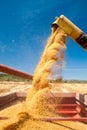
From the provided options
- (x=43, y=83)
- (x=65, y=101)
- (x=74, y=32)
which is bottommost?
(x=65, y=101)

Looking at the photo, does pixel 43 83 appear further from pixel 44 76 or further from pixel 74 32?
pixel 74 32

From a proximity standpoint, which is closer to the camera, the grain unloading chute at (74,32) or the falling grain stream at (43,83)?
the grain unloading chute at (74,32)

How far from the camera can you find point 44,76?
486 cm

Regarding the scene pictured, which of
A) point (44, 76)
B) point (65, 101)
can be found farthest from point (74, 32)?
point (65, 101)

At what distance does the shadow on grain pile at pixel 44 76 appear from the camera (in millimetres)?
4844

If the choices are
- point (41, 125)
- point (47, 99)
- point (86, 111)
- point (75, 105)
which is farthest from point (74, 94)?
point (41, 125)

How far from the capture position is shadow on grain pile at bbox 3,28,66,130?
4844 millimetres

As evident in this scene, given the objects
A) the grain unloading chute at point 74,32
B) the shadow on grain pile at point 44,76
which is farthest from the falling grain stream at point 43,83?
the grain unloading chute at point 74,32

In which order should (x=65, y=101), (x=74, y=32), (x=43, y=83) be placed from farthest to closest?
(x=65, y=101)
(x=43, y=83)
(x=74, y=32)

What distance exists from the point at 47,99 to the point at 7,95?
218 centimetres

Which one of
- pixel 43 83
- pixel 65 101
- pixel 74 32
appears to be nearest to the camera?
pixel 74 32

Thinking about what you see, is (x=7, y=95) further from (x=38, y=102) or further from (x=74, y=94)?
(x=38, y=102)

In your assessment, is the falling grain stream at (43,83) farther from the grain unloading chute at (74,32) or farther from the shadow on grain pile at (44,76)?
the grain unloading chute at (74,32)

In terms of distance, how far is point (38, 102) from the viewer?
16.2 ft
